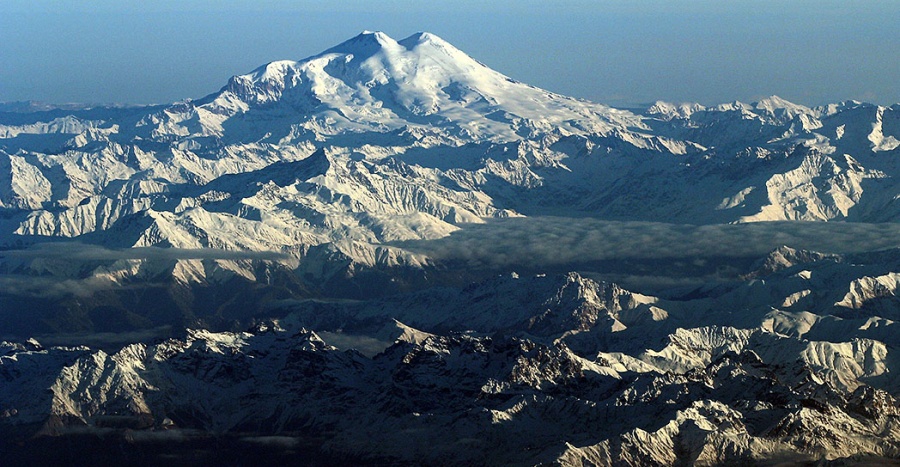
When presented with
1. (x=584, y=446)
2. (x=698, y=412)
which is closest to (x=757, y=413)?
(x=698, y=412)

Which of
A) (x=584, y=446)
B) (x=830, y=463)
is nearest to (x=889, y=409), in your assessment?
(x=830, y=463)

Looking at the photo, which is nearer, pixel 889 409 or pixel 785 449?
pixel 785 449

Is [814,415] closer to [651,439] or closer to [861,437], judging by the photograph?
[861,437]

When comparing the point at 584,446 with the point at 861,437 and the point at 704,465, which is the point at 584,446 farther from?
the point at 861,437

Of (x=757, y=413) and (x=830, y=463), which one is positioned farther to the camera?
(x=757, y=413)

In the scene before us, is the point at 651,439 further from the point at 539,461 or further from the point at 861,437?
the point at 861,437

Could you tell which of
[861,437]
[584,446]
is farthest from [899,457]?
[584,446]

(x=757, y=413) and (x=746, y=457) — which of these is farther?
(x=757, y=413)
